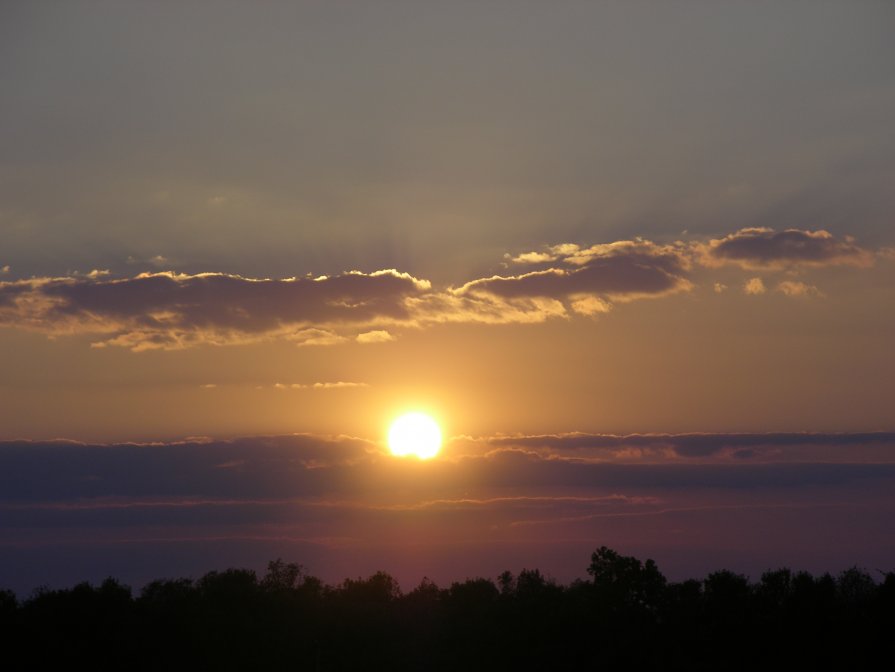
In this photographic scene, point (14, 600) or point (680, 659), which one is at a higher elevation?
point (14, 600)

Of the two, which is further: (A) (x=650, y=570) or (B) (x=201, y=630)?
(A) (x=650, y=570)

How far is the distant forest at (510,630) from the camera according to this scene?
109812 mm

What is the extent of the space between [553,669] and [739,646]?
61.6 feet

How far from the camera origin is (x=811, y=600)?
11594cm

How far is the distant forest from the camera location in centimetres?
10981

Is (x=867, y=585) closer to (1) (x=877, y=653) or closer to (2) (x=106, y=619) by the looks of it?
(1) (x=877, y=653)

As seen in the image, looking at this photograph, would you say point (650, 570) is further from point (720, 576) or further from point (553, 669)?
point (553, 669)

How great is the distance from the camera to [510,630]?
11944 centimetres

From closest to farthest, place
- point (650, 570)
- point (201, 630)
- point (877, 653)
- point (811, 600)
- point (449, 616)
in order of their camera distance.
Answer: point (877, 653)
point (811, 600)
point (201, 630)
point (650, 570)
point (449, 616)

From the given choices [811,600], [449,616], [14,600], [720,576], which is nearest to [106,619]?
[14,600]

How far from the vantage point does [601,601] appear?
132750 mm

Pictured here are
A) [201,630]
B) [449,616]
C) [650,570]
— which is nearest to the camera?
[201,630]

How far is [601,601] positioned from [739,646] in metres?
24.0

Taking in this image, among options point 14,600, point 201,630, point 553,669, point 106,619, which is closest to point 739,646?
point 553,669
